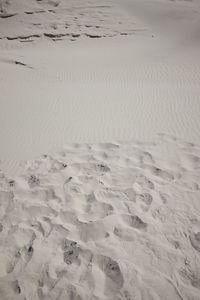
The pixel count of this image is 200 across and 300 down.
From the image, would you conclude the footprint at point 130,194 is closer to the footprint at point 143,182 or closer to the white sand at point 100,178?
the white sand at point 100,178

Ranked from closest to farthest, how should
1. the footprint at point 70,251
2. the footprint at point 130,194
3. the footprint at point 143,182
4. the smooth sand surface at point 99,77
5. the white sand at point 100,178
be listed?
the white sand at point 100,178, the footprint at point 70,251, the footprint at point 130,194, the footprint at point 143,182, the smooth sand surface at point 99,77

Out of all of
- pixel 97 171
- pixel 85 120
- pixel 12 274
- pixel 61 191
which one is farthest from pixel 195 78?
pixel 12 274

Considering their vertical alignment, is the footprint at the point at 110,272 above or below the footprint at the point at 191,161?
below

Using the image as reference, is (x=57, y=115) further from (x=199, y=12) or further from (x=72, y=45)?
(x=199, y=12)

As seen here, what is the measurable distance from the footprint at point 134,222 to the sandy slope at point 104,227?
12mm

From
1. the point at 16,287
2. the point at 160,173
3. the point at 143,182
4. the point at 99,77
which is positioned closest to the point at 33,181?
the point at 143,182

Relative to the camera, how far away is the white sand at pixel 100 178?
2814 millimetres

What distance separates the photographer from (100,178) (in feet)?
13.7

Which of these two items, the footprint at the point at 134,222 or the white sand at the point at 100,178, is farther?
the footprint at the point at 134,222

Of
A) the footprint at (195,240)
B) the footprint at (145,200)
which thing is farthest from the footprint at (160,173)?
the footprint at (195,240)

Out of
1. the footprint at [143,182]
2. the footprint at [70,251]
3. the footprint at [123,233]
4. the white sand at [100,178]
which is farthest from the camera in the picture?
the footprint at [143,182]

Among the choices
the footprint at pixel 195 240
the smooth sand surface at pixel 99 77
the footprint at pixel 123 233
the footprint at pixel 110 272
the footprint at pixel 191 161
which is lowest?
the smooth sand surface at pixel 99 77

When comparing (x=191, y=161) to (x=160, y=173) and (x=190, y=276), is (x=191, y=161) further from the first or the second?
(x=190, y=276)

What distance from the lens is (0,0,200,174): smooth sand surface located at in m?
5.48
